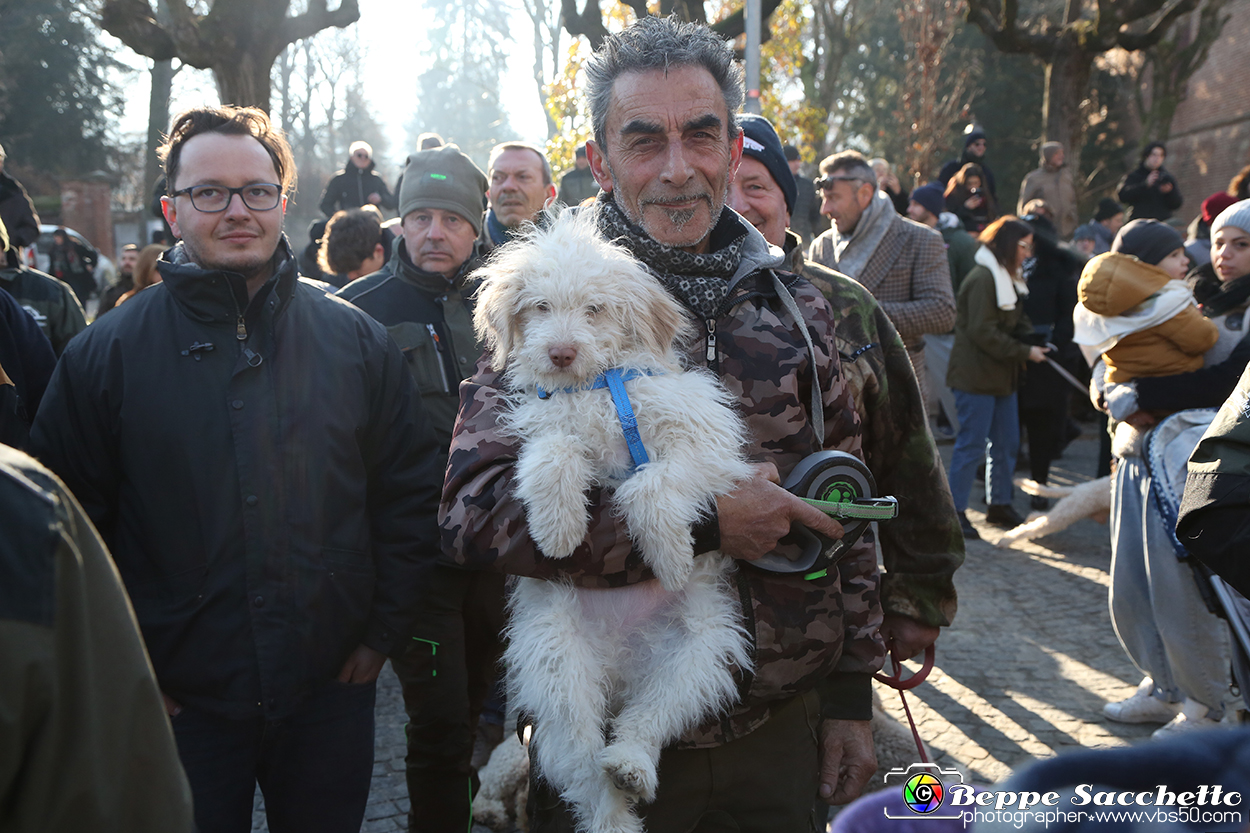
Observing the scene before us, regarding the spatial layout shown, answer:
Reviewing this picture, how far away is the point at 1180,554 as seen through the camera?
384 cm

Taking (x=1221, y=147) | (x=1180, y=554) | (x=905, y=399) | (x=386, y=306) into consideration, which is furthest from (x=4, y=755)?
(x=1221, y=147)

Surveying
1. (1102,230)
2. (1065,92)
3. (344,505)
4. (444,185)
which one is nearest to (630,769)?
(344,505)

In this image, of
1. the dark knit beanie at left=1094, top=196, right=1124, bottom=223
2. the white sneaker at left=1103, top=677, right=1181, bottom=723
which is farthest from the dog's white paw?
the dark knit beanie at left=1094, top=196, right=1124, bottom=223

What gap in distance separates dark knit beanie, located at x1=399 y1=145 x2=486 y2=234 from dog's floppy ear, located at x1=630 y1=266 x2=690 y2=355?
2358mm

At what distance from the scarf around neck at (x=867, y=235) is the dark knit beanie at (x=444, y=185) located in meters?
2.56

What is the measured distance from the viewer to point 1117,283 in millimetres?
4508

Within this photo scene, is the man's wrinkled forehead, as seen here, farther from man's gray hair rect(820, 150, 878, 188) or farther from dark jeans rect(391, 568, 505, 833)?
man's gray hair rect(820, 150, 878, 188)

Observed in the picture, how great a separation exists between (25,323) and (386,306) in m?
1.35

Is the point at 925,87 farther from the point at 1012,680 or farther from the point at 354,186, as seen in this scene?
the point at 1012,680

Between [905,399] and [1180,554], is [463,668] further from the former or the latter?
[1180,554]

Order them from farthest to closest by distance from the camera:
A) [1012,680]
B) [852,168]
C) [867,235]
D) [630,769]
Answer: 1. [867,235]
2. [852,168]
3. [1012,680]
4. [630,769]

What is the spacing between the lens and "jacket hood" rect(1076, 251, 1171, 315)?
445 cm

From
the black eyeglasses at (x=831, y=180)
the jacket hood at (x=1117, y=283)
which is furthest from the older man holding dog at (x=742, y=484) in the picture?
the black eyeglasses at (x=831, y=180)

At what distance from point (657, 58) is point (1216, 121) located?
28.8 metres
